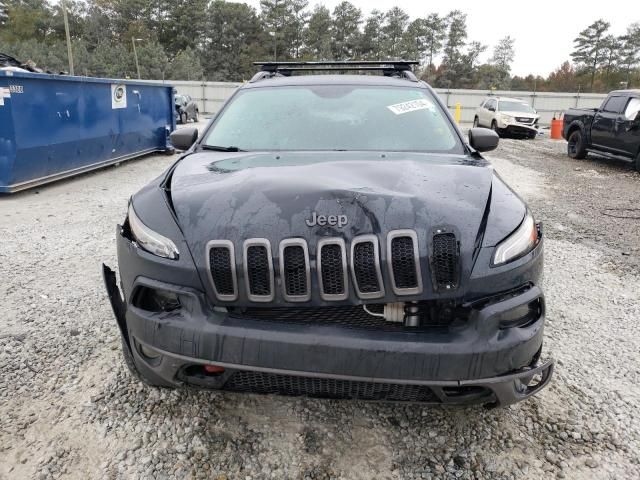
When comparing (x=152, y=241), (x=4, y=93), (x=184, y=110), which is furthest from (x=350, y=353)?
(x=184, y=110)

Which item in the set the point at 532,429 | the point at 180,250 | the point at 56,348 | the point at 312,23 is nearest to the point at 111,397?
the point at 56,348

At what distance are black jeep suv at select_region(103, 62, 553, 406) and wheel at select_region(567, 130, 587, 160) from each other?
12.3 meters

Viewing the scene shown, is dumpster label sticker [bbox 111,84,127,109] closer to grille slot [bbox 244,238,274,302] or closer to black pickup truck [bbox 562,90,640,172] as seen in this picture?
grille slot [bbox 244,238,274,302]

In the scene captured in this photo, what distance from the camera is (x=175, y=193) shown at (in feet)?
7.07

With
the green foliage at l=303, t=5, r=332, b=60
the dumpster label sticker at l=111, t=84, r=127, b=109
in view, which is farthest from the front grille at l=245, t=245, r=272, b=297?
the green foliage at l=303, t=5, r=332, b=60

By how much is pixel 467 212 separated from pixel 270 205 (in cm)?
80

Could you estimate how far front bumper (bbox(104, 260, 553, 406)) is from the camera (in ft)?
5.61

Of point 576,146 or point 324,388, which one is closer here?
point 324,388

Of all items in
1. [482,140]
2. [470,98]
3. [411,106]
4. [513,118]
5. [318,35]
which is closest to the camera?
[411,106]

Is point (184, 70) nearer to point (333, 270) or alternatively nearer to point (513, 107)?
point (513, 107)

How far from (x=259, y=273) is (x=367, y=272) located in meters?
0.40

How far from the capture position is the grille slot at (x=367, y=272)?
177 cm

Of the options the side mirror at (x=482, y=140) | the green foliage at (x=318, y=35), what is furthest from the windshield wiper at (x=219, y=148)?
the green foliage at (x=318, y=35)

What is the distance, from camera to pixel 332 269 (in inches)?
70.4
